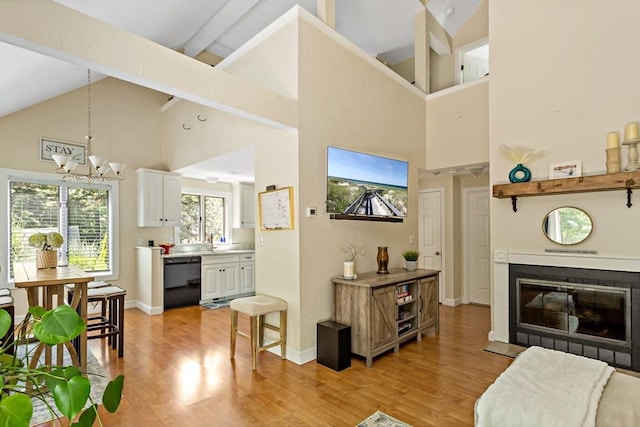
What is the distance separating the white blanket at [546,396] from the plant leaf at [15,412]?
1.67 meters

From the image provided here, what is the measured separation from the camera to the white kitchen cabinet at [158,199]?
545 cm

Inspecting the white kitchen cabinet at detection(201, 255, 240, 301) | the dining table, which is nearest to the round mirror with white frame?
the dining table

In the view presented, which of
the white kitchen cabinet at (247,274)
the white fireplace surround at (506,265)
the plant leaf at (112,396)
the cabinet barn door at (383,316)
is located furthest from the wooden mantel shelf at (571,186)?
the white kitchen cabinet at (247,274)

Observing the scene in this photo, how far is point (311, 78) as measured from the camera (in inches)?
139

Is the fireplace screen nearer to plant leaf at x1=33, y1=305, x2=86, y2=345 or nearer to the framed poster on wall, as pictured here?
the framed poster on wall

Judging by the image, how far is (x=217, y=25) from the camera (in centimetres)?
495

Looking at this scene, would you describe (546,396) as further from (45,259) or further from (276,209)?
(45,259)

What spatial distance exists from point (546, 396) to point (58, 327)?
1878mm

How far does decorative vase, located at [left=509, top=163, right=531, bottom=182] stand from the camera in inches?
145

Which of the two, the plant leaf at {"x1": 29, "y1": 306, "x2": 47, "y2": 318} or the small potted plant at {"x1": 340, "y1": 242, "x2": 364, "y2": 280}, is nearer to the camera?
the plant leaf at {"x1": 29, "y1": 306, "x2": 47, "y2": 318}

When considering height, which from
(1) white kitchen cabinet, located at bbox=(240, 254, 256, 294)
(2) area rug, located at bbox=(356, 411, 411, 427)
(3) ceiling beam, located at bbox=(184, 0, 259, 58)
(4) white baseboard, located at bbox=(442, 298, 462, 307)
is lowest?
(4) white baseboard, located at bbox=(442, 298, 462, 307)

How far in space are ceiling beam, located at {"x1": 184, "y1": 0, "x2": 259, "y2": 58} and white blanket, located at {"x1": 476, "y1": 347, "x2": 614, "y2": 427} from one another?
4963mm

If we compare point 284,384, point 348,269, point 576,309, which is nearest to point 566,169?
point 576,309

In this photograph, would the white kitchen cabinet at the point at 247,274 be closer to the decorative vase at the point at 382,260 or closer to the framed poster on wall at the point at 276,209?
the framed poster on wall at the point at 276,209
